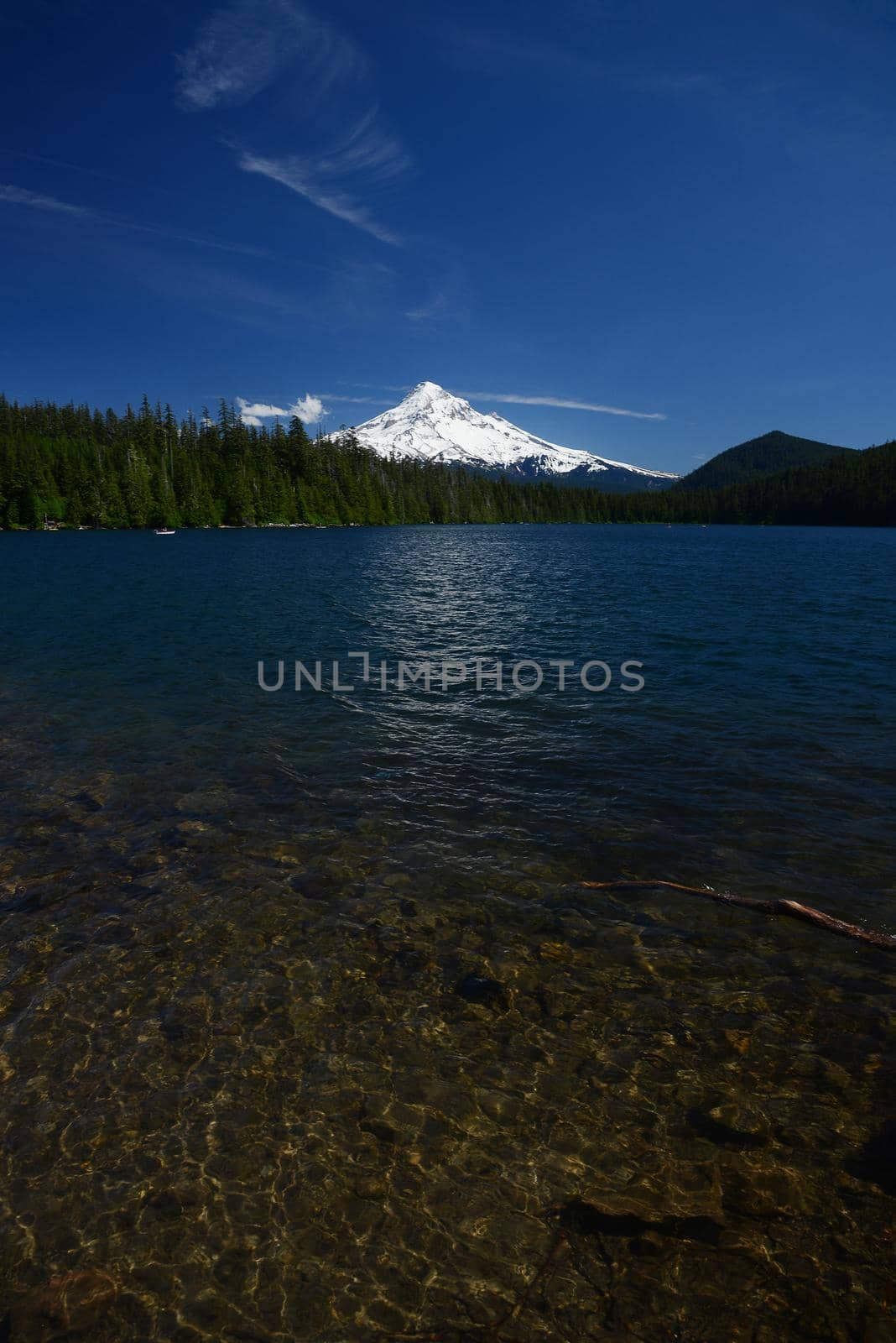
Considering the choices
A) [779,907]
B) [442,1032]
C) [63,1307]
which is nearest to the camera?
[63,1307]

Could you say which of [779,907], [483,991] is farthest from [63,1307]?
[779,907]

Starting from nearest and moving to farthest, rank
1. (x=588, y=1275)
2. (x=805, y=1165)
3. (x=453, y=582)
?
(x=588, y=1275), (x=805, y=1165), (x=453, y=582)

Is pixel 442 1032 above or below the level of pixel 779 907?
below

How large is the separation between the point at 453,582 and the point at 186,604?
29655 millimetres

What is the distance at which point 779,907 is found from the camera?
10.3 m

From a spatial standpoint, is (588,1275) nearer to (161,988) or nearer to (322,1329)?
(322,1329)

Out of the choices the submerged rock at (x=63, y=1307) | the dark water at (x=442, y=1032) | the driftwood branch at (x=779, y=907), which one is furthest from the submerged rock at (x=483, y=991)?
the submerged rock at (x=63, y=1307)

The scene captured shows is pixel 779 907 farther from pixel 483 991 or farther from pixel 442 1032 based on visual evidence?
pixel 442 1032

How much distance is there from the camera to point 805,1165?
6.33 metres

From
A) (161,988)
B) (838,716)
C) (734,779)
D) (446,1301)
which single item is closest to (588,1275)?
(446,1301)

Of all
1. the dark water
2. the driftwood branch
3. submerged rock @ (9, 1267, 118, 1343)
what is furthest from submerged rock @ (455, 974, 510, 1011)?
submerged rock @ (9, 1267, 118, 1343)

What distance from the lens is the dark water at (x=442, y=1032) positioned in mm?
5383

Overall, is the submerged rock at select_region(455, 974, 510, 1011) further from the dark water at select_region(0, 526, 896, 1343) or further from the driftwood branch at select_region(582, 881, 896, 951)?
the driftwood branch at select_region(582, 881, 896, 951)

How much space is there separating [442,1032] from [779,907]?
6.14 metres
